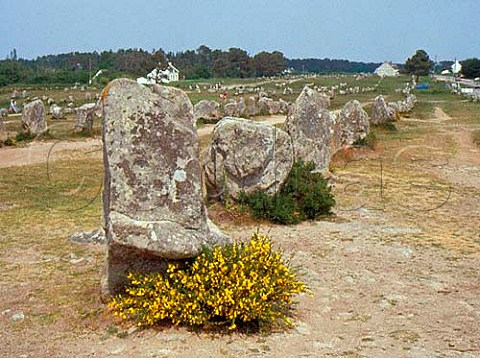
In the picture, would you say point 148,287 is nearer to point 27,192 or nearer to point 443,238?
point 443,238

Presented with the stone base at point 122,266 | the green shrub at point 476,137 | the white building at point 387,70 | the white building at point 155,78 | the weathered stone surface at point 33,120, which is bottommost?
the green shrub at point 476,137

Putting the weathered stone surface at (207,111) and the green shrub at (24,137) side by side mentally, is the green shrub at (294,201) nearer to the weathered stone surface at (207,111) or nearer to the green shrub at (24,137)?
the green shrub at (24,137)

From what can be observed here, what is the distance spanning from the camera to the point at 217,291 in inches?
238

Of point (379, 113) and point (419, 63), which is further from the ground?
point (419, 63)

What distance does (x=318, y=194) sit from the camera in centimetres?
1160

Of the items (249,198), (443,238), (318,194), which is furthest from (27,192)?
(443,238)

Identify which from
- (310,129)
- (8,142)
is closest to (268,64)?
(8,142)

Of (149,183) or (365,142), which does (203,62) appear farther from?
(149,183)

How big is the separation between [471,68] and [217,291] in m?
→ 111

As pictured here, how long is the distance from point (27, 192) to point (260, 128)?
5.91 meters

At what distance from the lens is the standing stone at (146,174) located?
21.5ft

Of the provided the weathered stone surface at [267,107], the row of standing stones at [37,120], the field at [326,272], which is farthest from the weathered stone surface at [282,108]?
the field at [326,272]

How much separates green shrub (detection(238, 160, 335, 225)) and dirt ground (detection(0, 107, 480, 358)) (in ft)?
0.87

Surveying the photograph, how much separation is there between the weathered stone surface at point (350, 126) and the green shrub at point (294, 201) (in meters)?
8.16
